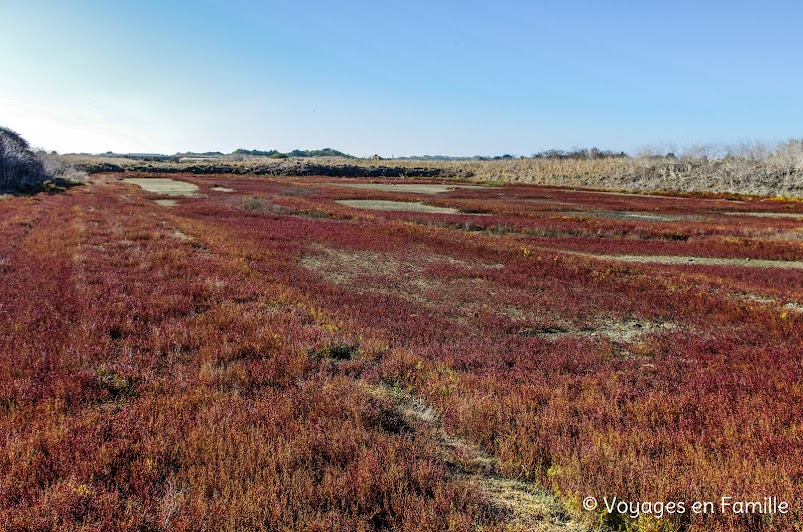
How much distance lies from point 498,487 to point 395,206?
1680 inches

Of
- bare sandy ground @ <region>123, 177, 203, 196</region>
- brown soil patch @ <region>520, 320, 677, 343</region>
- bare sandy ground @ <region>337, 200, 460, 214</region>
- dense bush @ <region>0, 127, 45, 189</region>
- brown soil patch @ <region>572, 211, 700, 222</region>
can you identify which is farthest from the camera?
bare sandy ground @ <region>123, 177, 203, 196</region>

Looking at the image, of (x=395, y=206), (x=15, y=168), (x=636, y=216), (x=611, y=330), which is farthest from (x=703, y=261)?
(x=15, y=168)

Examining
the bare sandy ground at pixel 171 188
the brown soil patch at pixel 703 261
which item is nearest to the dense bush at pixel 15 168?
the bare sandy ground at pixel 171 188

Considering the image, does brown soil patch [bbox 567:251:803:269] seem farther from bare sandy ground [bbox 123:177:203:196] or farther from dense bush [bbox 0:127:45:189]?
dense bush [bbox 0:127:45:189]

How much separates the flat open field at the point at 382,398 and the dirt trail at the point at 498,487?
0.02 m

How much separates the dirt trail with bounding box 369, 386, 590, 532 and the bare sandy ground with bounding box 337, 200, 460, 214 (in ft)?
123

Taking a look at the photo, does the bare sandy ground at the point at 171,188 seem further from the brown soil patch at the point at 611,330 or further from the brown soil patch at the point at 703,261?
the brown soil patch at the point at 611,330

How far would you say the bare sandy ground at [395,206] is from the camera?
1713 inches

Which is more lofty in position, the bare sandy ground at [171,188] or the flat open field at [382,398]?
the bare sandy ground at [171,188]

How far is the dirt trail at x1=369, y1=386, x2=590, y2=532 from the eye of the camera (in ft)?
13.9

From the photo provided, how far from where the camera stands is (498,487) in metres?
4.74

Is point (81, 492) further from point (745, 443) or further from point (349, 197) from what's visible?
point (349, 197)

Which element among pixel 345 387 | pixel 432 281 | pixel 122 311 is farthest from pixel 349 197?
pixel 345 387

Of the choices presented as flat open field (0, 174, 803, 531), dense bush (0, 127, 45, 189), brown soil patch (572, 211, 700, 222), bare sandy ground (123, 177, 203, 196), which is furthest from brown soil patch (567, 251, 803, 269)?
dense bush (0, 127, 45, 189)
